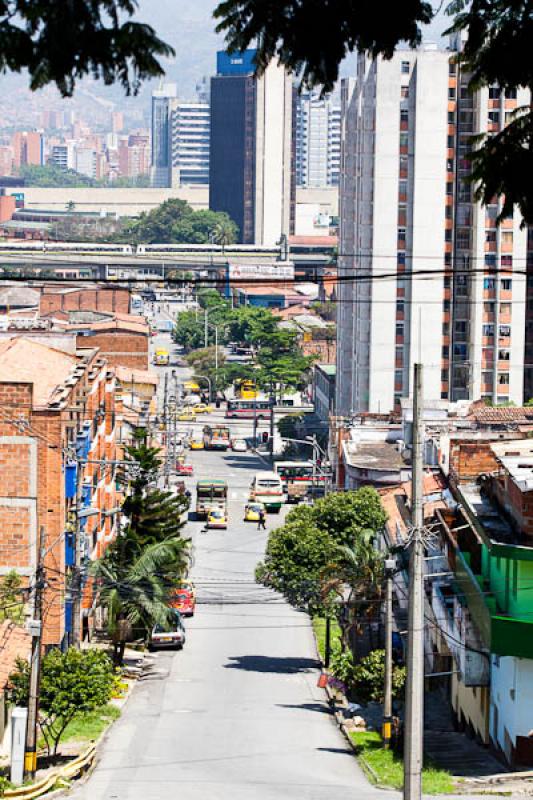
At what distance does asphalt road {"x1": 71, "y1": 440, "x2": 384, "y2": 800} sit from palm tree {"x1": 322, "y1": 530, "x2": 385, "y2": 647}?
2.90 metres

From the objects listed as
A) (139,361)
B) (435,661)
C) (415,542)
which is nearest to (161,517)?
(435,661)

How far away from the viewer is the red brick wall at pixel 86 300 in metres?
178

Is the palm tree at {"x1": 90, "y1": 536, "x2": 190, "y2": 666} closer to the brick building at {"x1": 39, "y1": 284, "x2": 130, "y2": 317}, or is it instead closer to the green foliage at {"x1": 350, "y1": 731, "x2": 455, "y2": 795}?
the green foliage at {"x1": 350, "y1": 731, "x2": 455, "y2": 795}

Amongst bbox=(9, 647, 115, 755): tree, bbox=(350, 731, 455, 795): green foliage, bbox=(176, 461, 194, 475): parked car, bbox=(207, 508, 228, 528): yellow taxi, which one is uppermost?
bbox=(9, 647, 115, 755): tree

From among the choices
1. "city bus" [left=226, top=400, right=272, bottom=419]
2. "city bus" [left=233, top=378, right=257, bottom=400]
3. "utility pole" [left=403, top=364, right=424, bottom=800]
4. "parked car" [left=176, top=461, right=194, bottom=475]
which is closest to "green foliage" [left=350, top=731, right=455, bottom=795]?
"utility pole" [left=403, top=364, right=424, bottom=800]

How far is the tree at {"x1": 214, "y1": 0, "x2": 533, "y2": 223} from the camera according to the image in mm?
15172

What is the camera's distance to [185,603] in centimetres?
6600

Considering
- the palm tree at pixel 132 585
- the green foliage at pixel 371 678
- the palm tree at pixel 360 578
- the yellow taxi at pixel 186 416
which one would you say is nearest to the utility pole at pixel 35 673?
the green foliage at pixel 371 678

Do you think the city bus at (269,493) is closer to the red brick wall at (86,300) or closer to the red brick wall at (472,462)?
the red brick wall at (472,462)

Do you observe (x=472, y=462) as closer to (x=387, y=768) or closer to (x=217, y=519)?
(x=387, y=768)

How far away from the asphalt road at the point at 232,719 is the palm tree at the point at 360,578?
9.52 feet

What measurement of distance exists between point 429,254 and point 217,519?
25.8m

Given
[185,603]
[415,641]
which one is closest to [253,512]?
[185,603]

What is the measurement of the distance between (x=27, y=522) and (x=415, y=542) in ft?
76.6
